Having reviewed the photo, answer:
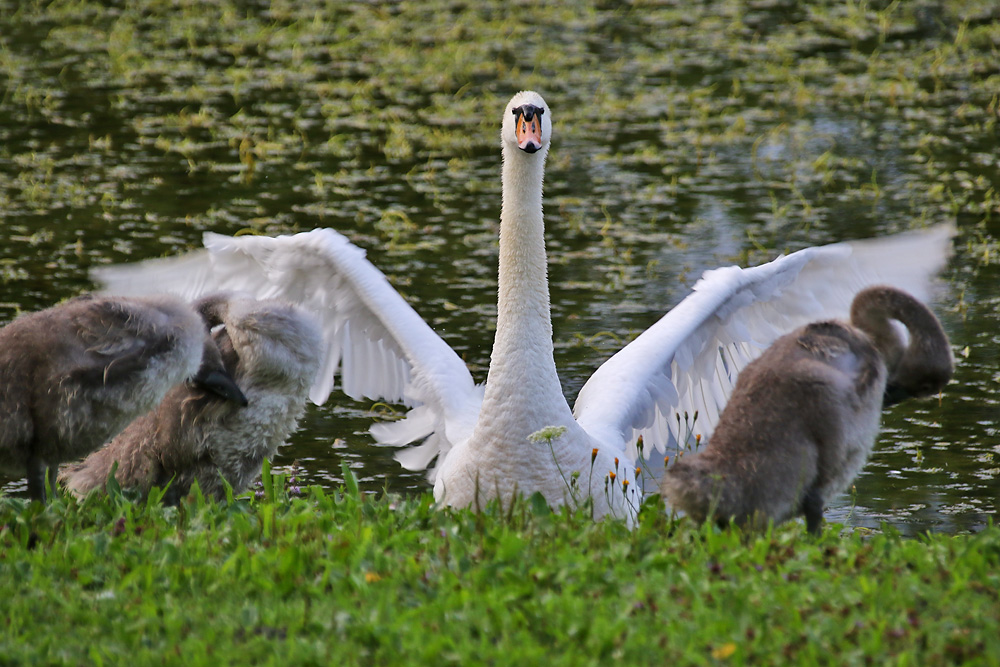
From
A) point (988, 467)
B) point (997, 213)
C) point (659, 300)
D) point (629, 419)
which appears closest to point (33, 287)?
point (659, 300)

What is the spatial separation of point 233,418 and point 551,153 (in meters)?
7.76

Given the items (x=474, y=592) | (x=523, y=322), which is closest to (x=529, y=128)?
(x=523, y=322)

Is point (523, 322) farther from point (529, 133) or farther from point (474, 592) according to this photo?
point (474, 592)

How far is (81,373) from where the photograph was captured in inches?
191

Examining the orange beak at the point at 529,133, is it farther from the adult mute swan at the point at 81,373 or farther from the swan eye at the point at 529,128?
the adult mute swan at the point at 81,373

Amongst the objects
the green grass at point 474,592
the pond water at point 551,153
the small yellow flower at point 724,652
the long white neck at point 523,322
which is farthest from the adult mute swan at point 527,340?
the small yellow flower at point 724,652

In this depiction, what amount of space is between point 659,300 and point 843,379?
4.89 meters

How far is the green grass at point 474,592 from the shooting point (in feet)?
11.9

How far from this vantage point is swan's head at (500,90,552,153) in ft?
17.8

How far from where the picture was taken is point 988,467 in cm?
716

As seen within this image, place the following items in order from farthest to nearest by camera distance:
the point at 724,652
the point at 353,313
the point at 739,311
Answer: the point at 353,313, the point at 739,311, the point at 724,652

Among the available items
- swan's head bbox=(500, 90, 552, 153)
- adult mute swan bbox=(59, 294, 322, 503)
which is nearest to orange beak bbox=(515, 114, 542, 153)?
swan's head bbox=(500, 90, 552, 153)

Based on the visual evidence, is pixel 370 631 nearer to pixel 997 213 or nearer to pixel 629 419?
pixel 629 419

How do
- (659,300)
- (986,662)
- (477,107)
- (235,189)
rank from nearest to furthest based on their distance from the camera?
(986,662)
(659,300)
(235,189)
(477,107)
